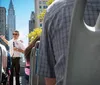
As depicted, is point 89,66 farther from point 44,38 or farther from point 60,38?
point 44,38

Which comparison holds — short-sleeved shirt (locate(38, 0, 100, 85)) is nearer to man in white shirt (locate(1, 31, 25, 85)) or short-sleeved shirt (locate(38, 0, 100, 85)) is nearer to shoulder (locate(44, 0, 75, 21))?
shoulder (locate(44, 0, 75, 21))

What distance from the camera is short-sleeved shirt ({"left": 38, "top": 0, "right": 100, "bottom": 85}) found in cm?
148

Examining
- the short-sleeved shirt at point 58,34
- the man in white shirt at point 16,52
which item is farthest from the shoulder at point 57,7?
the man in white shirt at point 16,52

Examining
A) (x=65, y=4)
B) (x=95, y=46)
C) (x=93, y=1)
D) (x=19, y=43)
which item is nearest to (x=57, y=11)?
(x=65, y=4)

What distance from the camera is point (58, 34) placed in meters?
1.59

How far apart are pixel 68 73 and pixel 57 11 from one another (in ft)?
2.02

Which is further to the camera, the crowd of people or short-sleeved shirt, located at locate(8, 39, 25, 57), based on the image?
short-sleeved shirt, located at locate(8, 39, 25, 57)

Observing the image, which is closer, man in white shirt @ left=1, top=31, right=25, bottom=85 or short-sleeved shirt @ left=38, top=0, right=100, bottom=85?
short-sleeved shirt @ left=38, top=0, right=100, bottom=85

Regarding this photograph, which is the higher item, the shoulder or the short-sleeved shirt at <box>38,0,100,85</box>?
the shoulder

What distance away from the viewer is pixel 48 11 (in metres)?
1.74

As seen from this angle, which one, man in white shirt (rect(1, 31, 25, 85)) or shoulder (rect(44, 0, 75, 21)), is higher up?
shoulder (rect(44, 0, 75, 21))

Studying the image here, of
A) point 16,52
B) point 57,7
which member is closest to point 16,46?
point 16,52

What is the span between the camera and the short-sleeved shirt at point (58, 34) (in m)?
1.48

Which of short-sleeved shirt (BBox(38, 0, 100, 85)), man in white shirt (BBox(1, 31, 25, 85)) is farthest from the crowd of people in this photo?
man in white shirt (BBox(1, 31, 25, 85))
